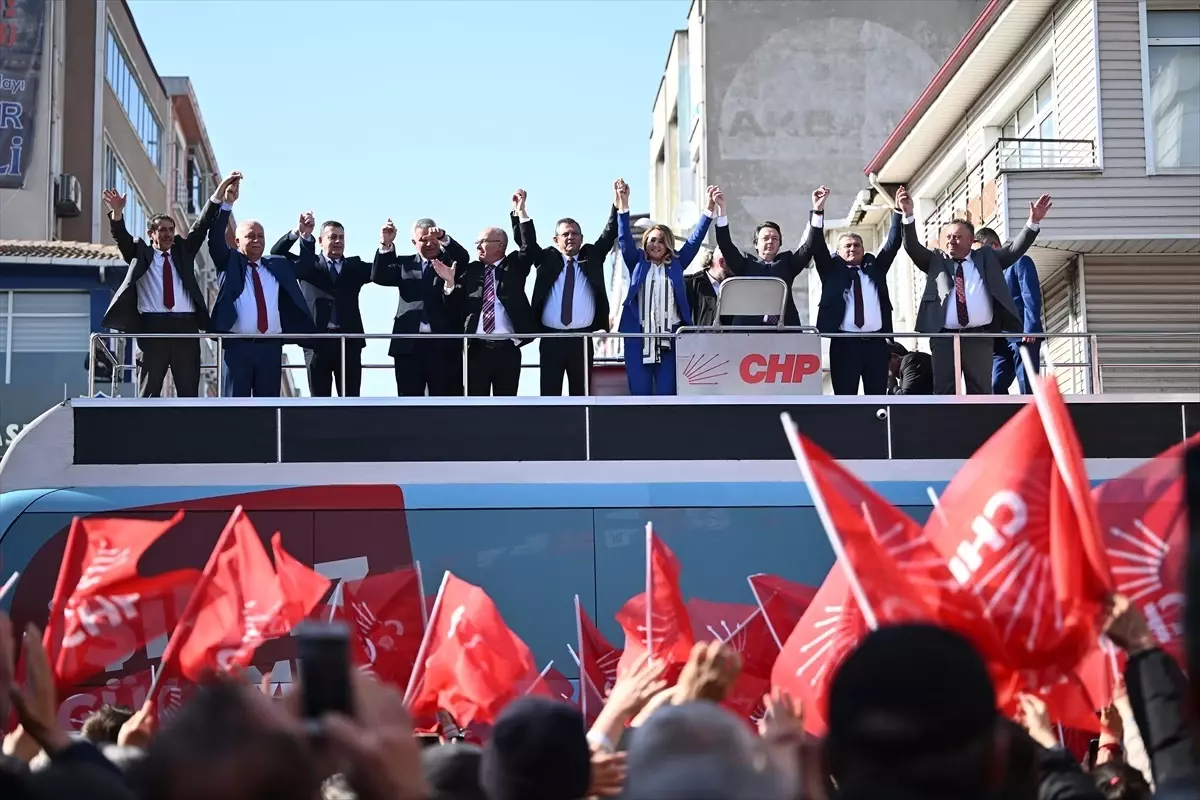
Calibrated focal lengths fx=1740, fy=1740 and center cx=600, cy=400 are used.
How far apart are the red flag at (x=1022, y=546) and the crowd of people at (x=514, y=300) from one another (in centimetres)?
678

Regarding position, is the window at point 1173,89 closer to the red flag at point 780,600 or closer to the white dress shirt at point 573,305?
the white dress shirt at point 573,305

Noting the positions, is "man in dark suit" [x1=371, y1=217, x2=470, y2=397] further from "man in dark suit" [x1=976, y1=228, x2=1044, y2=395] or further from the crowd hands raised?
the crowd hands raised

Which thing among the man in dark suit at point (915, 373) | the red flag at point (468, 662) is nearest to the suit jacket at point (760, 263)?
the man in dark suit at point (915, 373)

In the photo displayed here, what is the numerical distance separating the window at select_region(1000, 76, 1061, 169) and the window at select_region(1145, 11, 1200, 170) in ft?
4.29

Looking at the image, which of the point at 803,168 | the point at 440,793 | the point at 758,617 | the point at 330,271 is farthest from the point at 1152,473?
the point at 803,168

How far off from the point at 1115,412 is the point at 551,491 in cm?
427

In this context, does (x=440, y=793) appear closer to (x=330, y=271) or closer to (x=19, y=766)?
(x=19, y=766)

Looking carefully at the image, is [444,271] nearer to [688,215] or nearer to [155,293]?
[155,293]

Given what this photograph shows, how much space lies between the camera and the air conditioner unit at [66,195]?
3191cm

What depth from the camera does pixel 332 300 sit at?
13.4 meters

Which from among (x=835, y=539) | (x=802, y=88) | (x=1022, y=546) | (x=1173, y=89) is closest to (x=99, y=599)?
(x=835, y=539)

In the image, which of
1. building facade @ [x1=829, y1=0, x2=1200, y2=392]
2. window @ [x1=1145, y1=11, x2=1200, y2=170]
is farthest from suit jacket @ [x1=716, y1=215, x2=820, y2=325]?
window @ [x1=1145, y1=11, x2=1200, y2=170]

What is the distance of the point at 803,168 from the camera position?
3356 centimetres

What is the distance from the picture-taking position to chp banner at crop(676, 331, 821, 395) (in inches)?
505
